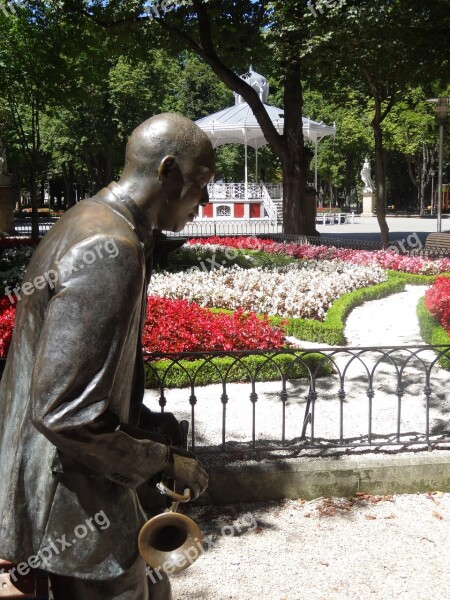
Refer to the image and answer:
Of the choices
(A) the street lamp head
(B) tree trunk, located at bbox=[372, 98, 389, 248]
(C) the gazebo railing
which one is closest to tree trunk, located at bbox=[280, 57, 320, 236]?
(B) tree trunk, located at bbox=[372, 98, 389, 248]

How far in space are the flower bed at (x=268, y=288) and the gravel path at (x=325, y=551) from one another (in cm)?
618

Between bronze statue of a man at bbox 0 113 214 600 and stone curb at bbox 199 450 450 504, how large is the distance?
10.3 feet

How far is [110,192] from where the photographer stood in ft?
5.89

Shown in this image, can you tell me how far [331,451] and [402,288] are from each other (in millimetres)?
9936

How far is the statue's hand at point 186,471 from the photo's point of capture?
5.75 ft

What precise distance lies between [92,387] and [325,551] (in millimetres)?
3202

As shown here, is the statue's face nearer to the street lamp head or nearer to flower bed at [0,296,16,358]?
flower bed at [0,296,16,358]

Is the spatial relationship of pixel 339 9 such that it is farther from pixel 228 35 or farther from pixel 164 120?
pixel 164 120

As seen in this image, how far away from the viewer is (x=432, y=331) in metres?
9.47

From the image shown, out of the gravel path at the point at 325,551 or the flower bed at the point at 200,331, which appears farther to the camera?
the flower bed at the point at 200,331

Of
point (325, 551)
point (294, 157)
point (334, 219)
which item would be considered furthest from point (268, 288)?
point (334, 219)

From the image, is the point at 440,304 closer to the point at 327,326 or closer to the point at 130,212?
the point at 327,326

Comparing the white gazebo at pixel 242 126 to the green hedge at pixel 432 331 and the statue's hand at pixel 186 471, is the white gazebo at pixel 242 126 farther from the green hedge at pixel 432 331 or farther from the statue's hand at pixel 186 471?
the statue's hand at pixel 186 471

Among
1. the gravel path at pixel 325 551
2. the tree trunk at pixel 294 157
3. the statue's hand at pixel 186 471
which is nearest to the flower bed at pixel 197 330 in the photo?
the gravel path at pixel 325 551
